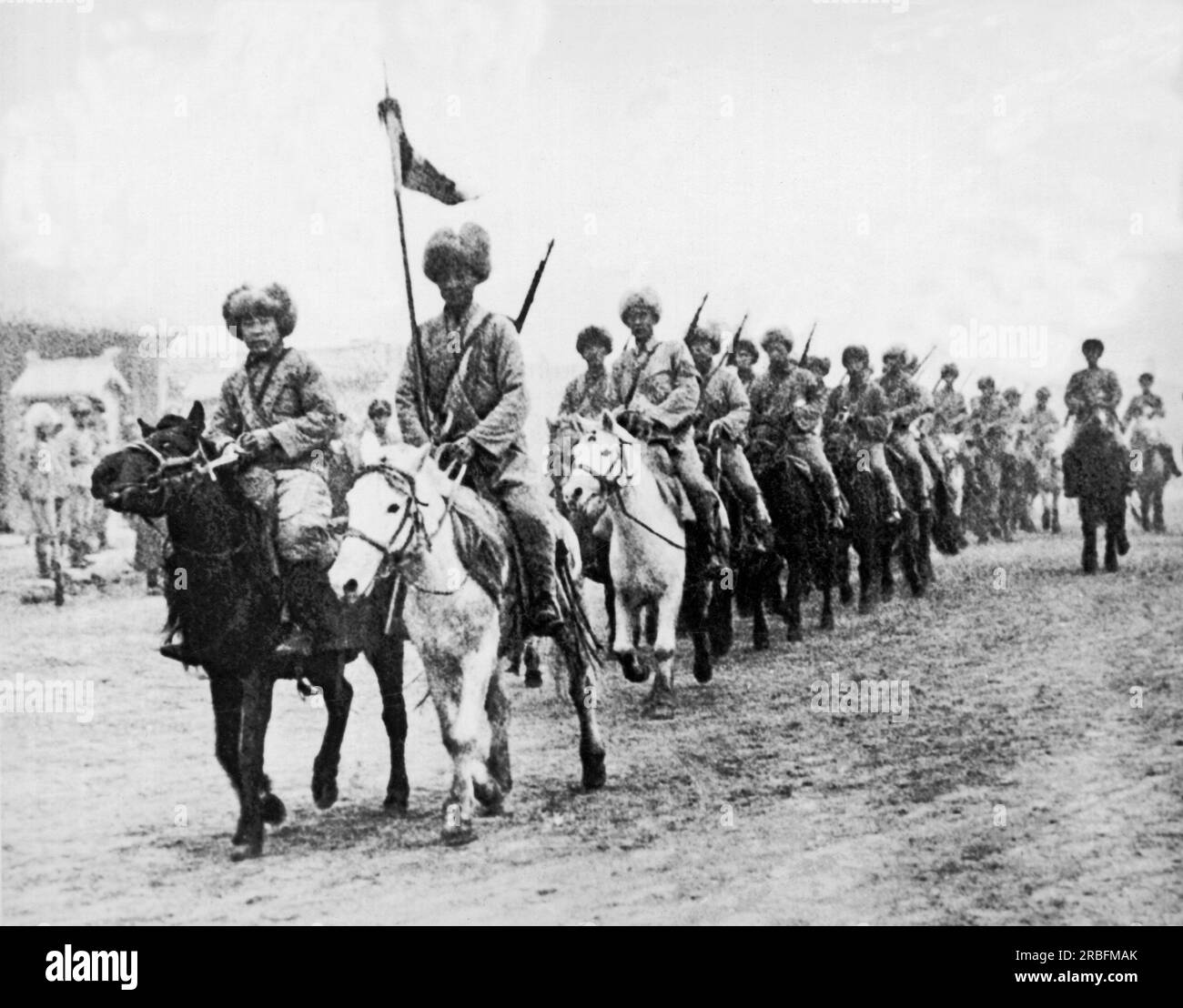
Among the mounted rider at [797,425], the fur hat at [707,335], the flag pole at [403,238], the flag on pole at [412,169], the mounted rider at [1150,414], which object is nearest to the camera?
the flag pole at [403,238]

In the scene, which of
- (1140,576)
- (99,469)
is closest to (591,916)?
(99,469)

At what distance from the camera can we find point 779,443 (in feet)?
28.1

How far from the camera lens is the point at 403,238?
667 cm

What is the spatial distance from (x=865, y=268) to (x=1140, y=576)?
2245 millimetres

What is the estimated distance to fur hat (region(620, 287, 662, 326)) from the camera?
7.39 m

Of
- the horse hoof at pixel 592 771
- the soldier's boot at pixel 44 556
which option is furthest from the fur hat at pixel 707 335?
the soldier's boot at pixel 44 556

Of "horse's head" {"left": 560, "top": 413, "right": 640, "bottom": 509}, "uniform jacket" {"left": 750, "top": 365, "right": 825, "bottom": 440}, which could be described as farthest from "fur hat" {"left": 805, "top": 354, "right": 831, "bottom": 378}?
"horse's head" {"left": 560, "top": 413, "right": 640, "bottom": 509}

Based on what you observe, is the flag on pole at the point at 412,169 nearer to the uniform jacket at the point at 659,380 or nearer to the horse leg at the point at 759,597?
the uniform jacket at the point at 659,380

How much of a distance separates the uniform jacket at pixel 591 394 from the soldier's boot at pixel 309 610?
5.64ft

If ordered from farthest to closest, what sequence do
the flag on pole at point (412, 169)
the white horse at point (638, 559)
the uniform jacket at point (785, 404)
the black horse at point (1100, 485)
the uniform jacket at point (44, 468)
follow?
the uniform jacket at point (785, 404) → the black horse at point (1100, 485) → the white horse at point (638, 559) → the uniform jacket at point (44, 468) → the flag on pole at point (412, 169)

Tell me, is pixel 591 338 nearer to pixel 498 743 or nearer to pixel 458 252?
pixel 458 252

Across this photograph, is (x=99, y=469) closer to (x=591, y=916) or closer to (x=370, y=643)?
(x=370, y=643)

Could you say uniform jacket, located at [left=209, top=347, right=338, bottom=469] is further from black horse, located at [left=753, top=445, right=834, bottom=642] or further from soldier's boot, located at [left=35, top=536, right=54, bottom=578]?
black horse, located at [left=753, top=445, right=834, bottom=642]

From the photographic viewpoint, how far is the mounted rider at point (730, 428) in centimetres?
796
